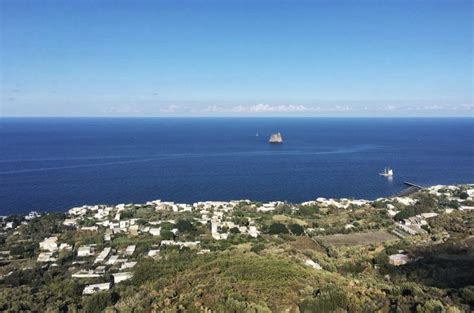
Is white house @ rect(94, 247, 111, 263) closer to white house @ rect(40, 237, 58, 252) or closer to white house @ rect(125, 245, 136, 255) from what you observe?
white house @ rect(125, 245, 136, 255)

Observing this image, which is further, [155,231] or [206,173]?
[206,173]

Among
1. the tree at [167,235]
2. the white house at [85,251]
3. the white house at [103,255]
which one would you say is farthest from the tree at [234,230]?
the white house at [85,251]

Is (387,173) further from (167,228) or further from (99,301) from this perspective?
(99,301)

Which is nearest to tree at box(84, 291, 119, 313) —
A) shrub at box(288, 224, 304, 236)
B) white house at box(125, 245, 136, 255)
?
white house at box(125, 245, 136, 255)

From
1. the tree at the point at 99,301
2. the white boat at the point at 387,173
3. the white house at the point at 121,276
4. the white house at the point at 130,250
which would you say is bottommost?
the white boat at the point at 387,173

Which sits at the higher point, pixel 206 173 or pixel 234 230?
pixel 234 230

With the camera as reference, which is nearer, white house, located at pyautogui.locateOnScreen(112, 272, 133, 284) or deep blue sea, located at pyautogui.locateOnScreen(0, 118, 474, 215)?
white house, located at pyautogui.locateOnScreen(112, 272, 133, 284)

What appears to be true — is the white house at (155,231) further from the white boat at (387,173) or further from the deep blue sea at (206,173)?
the white boat at (387,173)

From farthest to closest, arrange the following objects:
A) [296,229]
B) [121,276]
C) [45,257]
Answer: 1. [296,229]
2. [45,257]
3. [121,276]

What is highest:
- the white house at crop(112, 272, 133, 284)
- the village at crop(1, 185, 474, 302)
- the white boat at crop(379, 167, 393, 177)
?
the white house at crop(112, 272, 133, 284)

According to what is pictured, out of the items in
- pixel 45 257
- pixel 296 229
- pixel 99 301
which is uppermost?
pixel 99 301

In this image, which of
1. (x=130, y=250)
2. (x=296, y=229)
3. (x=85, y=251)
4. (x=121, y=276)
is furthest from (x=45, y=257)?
(x=296, y=229)
